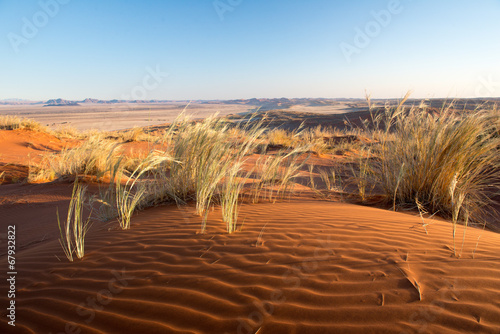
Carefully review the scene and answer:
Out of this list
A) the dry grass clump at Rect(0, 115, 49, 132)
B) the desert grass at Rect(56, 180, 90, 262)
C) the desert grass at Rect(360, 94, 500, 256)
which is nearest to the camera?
the desert grass at Rect(56, 180, 90, 262)

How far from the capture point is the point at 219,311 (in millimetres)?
1586

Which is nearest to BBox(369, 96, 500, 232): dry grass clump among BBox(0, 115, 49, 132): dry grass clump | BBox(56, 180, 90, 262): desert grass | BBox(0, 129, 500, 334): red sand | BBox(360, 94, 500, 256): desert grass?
BBox(360, 94, 500, 256): desert grass

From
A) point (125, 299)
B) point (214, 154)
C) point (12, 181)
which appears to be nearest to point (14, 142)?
point (12, 181)

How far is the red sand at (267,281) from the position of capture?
1.49 m

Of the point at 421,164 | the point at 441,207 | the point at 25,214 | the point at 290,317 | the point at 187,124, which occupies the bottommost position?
the point at 25,214

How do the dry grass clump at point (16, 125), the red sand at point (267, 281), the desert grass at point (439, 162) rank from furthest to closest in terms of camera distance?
the dry grass clump at point (16, 125), the desert grass at point (439, 162), the red sand at point (267, 281)

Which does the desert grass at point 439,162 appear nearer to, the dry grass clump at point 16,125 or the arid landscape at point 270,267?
the arid landscape at point 270,267

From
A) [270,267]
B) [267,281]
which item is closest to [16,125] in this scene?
[270,267]

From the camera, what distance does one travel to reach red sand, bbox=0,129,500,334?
1.49 meters

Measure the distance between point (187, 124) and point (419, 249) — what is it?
A: 3657 millimetres

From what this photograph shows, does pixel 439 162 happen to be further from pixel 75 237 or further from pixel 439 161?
pixel 75 237

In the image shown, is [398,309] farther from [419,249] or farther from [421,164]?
[421,164]

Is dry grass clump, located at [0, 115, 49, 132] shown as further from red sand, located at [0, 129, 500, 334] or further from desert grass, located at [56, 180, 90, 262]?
red sand, located at [0, 129, 500, 334]

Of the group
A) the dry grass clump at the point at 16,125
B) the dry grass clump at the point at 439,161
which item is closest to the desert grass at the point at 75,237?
the dry grass clump at the point at 439,161
